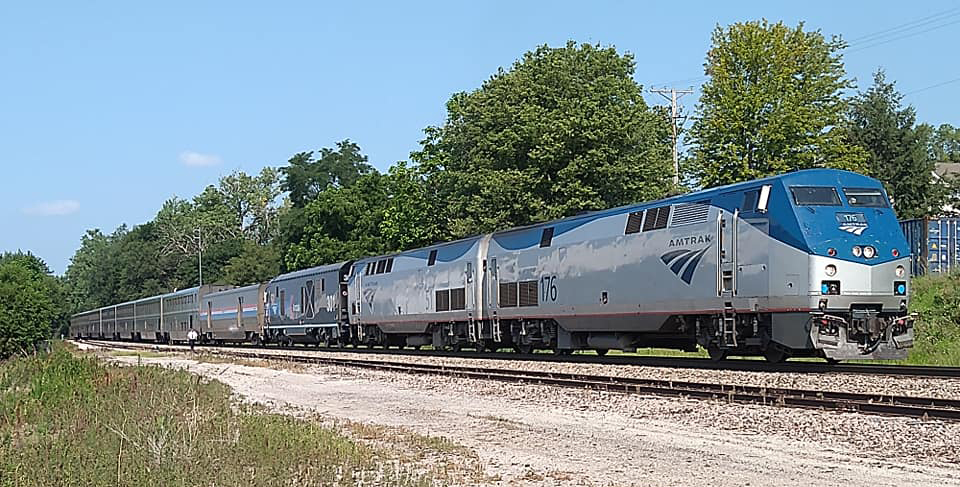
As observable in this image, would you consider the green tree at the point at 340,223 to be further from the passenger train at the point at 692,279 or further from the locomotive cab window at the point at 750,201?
the locomotive cab window at the point at 750,201

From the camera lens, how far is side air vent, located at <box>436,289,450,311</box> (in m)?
33.6

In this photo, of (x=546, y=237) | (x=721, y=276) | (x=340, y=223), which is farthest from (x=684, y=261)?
(x=340, y=223)

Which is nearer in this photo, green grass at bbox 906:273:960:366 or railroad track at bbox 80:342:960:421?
railroad track at bbox 80:342:960:421

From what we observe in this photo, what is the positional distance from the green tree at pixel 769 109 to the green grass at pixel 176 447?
33303 mm

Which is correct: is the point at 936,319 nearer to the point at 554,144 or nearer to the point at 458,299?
the point at 458,299

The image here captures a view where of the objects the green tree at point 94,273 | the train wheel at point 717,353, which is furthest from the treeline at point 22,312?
the green tree at point 94,273

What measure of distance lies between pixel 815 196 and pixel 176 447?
13200 mm

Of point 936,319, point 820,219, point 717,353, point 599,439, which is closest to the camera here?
point 599,439

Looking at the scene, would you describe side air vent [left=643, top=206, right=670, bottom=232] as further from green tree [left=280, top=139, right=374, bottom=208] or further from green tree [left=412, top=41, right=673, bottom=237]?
green tree [left=280, top=139, right=374, bottom=208]

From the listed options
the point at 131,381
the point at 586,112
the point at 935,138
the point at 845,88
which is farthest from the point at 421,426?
the point at 935,138

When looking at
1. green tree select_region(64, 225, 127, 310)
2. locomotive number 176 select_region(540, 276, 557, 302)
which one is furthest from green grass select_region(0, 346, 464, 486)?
green tree select_region(64, 225, 127, 310)

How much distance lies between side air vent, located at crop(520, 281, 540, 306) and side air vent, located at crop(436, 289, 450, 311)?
15.7 ft

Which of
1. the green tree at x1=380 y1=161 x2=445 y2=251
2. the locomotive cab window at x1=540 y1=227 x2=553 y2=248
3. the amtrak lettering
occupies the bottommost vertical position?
the amtrak lettering

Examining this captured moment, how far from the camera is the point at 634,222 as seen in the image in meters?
24.2
